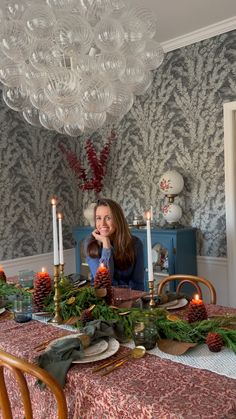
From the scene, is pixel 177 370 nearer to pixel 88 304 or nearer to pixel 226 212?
pixel 88 304

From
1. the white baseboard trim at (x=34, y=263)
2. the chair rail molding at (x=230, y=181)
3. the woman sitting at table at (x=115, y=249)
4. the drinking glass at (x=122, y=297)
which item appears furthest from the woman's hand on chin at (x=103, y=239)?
the white baseboard trim at (x=34, y=263)

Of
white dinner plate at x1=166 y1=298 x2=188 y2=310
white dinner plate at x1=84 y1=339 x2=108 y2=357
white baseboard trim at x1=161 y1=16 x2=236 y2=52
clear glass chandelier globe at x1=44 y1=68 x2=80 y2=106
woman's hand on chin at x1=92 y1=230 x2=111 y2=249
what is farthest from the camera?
white baseboard trim at x1=161 y1=16 x2=236 y2=52

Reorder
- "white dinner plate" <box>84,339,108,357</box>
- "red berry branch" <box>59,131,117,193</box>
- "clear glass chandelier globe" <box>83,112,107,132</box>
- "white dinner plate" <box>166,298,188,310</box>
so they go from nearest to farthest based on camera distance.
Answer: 1. "white dinner plate" <box>84,339,108,357</box>
2. "white dinner plate" <box>166,298,188,310</box>
3. "clear glass chandelier globe" <box>83,112,107,132</box>
4. "red berry branch" <box>59,131,117,193</box>

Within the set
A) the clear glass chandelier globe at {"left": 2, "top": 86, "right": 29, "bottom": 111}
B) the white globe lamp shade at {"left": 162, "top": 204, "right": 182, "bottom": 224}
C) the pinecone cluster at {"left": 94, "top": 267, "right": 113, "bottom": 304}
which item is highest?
the clear glass chandelier globe at {"left": 2, "top": 86, "right": 29, "bottom": 111}

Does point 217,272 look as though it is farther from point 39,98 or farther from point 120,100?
point 39,98

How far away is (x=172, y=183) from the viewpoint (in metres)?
3.30

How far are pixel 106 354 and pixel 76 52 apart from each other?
1165 mm

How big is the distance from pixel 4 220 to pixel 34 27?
101 inches

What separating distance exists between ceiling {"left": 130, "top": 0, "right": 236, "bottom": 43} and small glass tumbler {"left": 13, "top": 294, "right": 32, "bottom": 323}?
194 cm

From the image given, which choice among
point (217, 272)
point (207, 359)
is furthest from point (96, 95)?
point (217, 272)

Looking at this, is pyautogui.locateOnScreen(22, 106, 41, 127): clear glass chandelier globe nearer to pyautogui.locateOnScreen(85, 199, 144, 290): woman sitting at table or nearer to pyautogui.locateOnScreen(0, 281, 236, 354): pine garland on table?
pyautogui.locateOnScreen(85, 199, 144, 290): woman sitting at table

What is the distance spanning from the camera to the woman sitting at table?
2.40 meters

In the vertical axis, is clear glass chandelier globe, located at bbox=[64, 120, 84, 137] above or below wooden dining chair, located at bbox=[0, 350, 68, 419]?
above

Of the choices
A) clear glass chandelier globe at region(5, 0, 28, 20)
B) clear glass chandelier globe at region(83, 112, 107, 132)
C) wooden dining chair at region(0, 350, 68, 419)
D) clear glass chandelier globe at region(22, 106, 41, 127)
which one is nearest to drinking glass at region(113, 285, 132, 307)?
wooden dining chair at region(0, 350, 68, 419)
